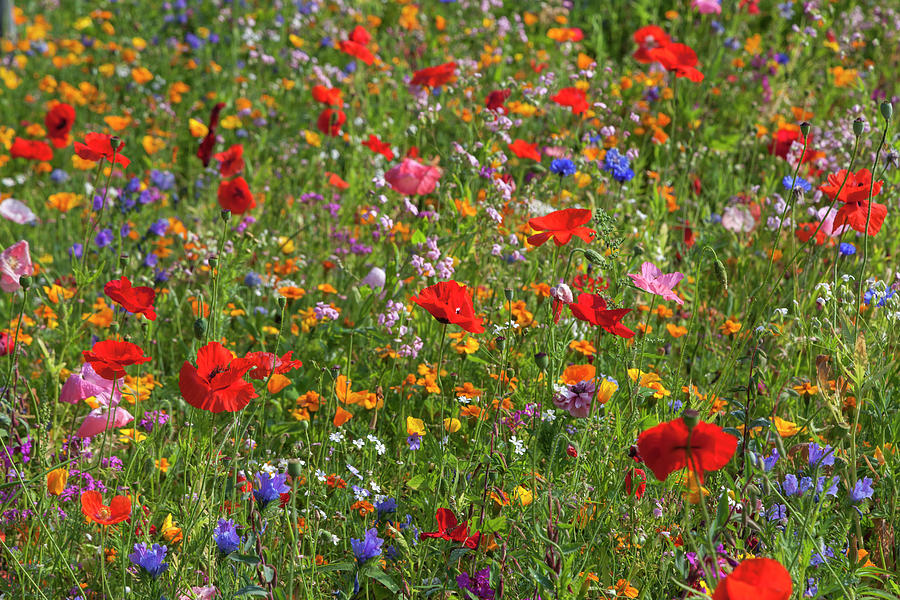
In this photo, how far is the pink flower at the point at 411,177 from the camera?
9.09 feet

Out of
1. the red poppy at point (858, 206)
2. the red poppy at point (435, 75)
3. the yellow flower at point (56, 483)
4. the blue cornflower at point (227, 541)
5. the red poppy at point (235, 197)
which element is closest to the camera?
the blue cornflower at point (227, 541)

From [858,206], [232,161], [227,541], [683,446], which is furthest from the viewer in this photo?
[232,161]

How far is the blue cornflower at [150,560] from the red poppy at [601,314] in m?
0.87

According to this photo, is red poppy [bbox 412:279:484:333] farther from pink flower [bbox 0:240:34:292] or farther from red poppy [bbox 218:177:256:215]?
red poppy [bbox 218:177:256:215]

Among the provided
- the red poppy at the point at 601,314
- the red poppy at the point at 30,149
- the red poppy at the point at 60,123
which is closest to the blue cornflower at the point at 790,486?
the red poppy at the point at 601,314

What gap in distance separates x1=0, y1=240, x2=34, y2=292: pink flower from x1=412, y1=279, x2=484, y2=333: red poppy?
0.99 metres

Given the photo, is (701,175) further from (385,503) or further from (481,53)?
(385,503)

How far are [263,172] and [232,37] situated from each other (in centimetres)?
178

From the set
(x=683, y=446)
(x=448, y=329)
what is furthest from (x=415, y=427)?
(x=683, y=446)

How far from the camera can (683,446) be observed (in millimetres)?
1259

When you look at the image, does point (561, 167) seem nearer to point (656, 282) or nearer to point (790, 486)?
point (656, 282)

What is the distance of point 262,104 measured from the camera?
4484 mm

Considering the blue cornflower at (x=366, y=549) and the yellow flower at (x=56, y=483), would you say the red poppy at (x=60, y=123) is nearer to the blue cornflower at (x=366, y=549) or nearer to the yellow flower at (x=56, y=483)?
the yellow flower at (x=56, y=483)

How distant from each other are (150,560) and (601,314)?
921 millimetres
